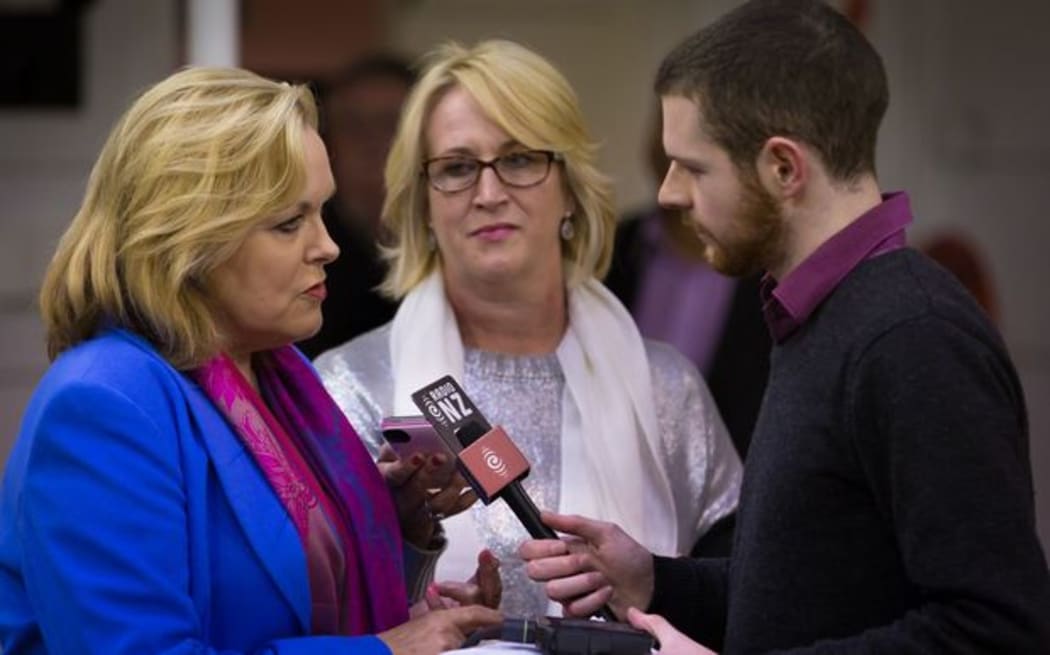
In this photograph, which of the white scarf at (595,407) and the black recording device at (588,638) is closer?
the black recording device at (588,638)

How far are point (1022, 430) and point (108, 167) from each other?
115 cm

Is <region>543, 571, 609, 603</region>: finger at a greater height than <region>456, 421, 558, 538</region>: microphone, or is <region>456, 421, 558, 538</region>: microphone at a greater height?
<region>456, 421, 558, 538</region>: microphone

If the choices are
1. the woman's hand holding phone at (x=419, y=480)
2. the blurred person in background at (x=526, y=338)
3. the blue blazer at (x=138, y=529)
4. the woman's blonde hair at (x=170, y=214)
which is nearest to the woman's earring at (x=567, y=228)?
the blurred person in background at (x=526, y=338)

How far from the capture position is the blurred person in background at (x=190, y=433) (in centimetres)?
235

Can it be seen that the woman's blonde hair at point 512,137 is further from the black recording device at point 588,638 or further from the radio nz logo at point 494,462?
the black recording device at point 588,638

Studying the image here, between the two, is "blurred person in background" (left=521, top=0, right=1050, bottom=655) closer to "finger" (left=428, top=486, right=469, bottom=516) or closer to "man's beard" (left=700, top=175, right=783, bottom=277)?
"man's beard" (left=700, top=175, right=783, bottom=277)

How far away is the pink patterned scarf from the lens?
2578mm

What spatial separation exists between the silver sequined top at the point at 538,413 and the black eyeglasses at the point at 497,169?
0.28 meters

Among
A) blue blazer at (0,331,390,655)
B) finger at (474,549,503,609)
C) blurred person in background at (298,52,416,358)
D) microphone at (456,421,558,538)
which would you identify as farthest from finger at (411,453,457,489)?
blurred person in background at (298,52,416,358)

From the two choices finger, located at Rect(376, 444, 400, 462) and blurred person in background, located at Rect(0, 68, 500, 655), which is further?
finger, located at Rect(376, 444, 400, 462)

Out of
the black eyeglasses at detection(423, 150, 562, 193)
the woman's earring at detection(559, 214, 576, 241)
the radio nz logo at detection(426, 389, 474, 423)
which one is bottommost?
the radio nz logo at detection(426, 389, 474, 423)

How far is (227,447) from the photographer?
99.2 inches

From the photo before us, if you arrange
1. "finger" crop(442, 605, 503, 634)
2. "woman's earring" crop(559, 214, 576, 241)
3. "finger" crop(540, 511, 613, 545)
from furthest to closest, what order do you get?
"woman's earring" crop(559, 214, 576, 241) → "finger" crop(540, 511, 613, 545) → "finger" crop(442, 605, 503, 634)

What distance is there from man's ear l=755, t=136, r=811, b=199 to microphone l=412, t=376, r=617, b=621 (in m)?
0.52
